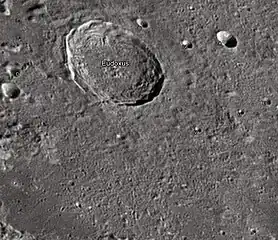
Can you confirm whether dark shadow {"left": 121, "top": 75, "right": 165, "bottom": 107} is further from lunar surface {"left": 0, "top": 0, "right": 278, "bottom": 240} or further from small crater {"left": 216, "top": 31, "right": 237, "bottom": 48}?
small crater {"left": 216, "top": 31, "right": 237, "bottom": 48}

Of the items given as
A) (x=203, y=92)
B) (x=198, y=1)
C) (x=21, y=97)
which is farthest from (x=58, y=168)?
(x=198, y=1)

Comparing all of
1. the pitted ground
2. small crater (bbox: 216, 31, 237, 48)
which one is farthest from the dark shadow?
small crater (bbox: 216, 31, 237, 48)

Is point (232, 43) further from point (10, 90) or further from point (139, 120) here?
point (10, 90)

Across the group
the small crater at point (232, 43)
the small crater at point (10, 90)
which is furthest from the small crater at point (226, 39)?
the small crater at point (10, 90)

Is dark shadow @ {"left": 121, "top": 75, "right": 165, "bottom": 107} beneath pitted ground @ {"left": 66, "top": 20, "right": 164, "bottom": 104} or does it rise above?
beneath

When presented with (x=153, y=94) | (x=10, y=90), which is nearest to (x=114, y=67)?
(x=153, y=94)

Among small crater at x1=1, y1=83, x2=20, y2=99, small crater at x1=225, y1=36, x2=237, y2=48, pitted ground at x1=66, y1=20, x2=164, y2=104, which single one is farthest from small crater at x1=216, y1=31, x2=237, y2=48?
small crater at x1=1, y1=83, x2=20, y2=99

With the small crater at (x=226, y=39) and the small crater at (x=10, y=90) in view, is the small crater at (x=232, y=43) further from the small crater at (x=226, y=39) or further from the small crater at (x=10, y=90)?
the small crater at (x=10, y=90)

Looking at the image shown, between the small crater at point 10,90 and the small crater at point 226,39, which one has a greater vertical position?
the small crater at point 10,90
